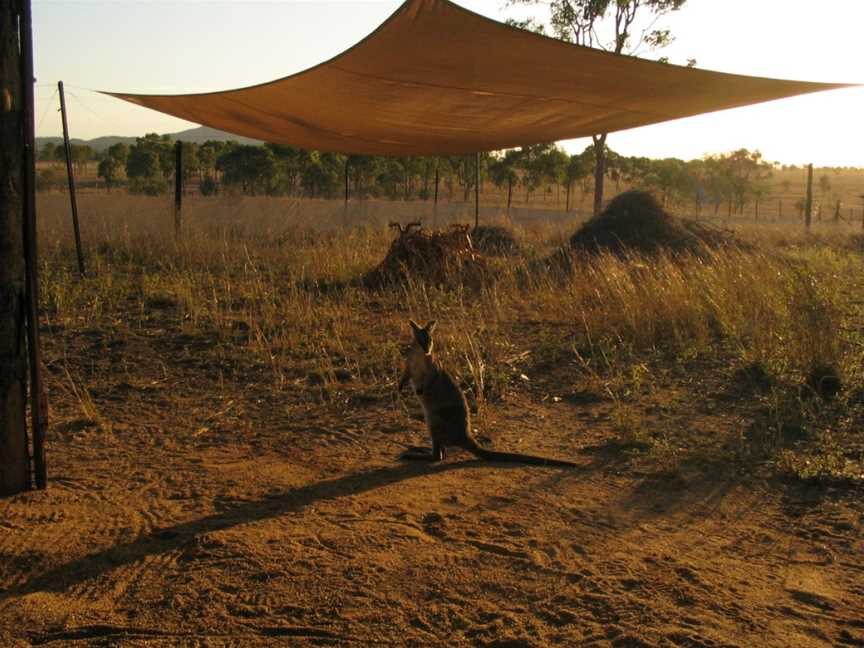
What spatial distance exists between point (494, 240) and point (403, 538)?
1052 cm

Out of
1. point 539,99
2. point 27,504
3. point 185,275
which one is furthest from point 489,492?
point 185,275

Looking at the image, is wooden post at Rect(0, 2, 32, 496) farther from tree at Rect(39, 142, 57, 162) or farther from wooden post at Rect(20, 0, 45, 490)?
tree at Rect(39, 142, 57, 162)

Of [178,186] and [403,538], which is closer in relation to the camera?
[403,538]

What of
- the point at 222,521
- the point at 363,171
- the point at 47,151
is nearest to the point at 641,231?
the point at 222,521

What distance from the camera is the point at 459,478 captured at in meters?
3.65

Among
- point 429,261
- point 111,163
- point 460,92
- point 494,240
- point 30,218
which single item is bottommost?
point 429,261

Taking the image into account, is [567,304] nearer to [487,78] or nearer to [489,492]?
[487,78]

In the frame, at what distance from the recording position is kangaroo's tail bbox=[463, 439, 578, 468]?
377cm

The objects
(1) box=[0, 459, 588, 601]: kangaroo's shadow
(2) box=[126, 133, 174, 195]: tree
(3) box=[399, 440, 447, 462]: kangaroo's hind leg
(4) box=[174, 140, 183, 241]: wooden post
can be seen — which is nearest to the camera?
(1) box=[0, 459, 588, 601]: kangaroo's shadow

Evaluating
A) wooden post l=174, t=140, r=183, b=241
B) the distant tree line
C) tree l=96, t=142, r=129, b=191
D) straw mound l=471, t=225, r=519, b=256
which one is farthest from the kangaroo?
tree l=96, t=142, r=129, b=191

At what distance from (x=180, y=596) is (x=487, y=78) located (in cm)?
385

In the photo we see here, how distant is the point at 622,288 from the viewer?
723 cm

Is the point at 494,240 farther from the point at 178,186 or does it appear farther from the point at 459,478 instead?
the point at 459,478

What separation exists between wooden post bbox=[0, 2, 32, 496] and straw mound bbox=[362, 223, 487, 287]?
5755 millimetres
